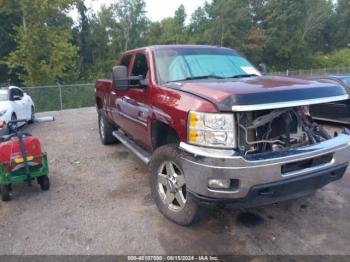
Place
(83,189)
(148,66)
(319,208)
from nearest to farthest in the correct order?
(319,208) < (148,66) < (83,189)

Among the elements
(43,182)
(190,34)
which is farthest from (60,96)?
(190,34)

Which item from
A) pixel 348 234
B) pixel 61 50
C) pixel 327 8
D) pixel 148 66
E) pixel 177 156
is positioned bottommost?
pixel 348 234

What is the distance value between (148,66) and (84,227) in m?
2.19

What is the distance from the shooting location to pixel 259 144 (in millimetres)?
2980

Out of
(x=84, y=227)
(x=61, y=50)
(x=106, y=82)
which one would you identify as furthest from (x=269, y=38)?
(x=84, y=227)

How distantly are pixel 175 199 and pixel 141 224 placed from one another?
1.65 feet

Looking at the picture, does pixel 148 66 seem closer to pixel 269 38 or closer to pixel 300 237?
pixel 300 237

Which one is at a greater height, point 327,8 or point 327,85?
point 327,8

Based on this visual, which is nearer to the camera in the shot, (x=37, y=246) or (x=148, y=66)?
(x=37, y=246)

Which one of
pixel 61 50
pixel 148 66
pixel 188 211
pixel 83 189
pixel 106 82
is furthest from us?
pixel 61 50

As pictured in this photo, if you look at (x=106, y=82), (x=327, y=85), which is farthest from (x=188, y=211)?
(x=106, y=82)

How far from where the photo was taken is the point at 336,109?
805 cm

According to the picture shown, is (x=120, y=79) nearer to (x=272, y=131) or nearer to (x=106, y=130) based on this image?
(x=272, y=131)

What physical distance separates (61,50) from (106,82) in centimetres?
2083
